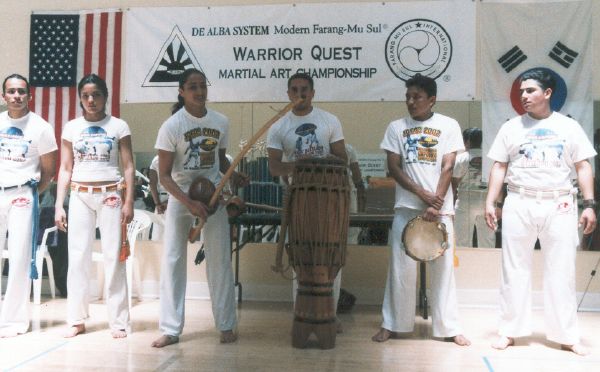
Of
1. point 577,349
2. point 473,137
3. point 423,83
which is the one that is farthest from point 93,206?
point 473,137

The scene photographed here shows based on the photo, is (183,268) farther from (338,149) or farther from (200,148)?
(338,149)

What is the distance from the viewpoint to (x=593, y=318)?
→ 4648mm

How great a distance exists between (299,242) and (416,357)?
0.91 metres

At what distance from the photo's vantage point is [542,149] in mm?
3576

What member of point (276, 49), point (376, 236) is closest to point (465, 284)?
point (376, 236)

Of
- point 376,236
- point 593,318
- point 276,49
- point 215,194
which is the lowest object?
point 593,318

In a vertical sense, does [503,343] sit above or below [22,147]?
below

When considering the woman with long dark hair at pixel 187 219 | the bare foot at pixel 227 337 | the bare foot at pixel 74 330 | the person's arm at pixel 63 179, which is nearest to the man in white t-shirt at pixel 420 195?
the bare foot at pixel 227 337

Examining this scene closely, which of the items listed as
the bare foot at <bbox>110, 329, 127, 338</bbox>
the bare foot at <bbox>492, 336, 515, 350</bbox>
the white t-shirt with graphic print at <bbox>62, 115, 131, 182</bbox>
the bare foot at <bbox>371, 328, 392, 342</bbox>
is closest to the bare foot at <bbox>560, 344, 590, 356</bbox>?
the bare foot at <bbox>492, 336, 515, 350</bbox>

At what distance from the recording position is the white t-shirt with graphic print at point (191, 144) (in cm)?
359

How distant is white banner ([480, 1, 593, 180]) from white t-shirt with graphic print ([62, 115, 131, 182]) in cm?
310

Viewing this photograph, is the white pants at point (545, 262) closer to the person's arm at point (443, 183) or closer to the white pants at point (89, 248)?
the person's arm at point (443, 183)

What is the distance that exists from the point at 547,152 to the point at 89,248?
288 cm

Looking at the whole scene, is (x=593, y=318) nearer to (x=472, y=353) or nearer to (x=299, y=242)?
(x=472, y=353)
